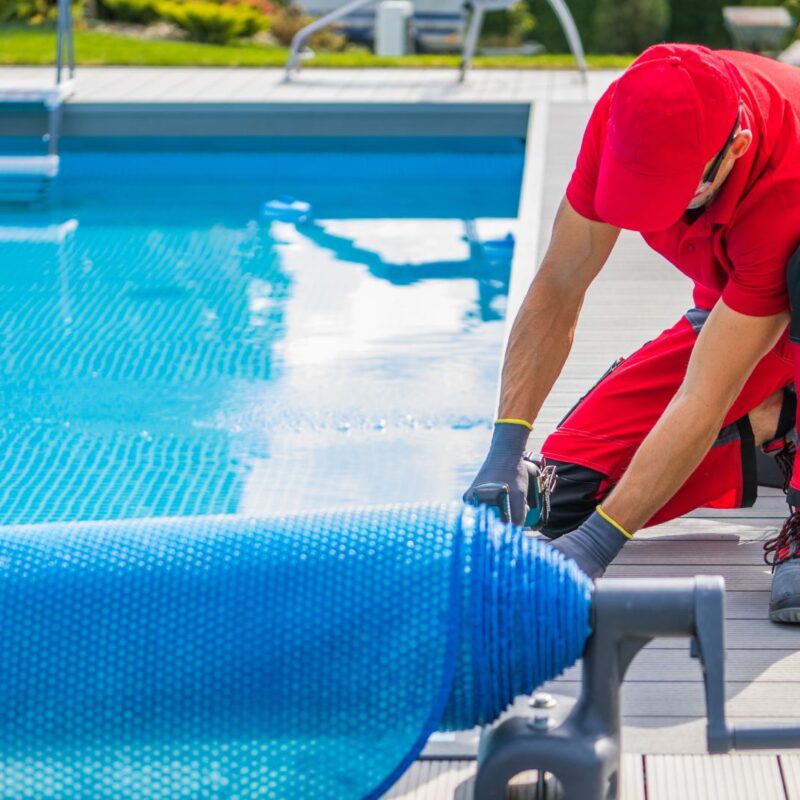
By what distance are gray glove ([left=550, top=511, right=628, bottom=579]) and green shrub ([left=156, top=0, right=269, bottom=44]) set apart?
9.34 m

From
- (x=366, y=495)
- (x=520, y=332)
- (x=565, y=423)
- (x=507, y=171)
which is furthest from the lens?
(x=507, y=171)

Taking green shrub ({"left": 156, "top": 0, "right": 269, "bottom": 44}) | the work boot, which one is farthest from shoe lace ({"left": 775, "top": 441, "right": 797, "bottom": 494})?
green shrub ({"left": 156, "top": 0, "right": 269, "bottom": 44})

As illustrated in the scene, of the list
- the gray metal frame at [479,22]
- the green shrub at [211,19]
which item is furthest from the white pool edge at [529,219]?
the green shrub at [211,19]

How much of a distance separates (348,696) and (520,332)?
1.18 metres

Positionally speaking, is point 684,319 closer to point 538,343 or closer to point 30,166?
point 538,343

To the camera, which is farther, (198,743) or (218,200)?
(218,200)

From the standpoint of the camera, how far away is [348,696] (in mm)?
1246

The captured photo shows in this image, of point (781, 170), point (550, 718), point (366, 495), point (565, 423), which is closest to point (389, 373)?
point (366, 495)

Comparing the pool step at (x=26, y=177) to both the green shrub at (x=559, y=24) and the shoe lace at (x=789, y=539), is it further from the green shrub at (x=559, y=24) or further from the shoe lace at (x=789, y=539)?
the green shrub at (x=559, y=24)

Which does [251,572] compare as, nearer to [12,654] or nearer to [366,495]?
[12,654]

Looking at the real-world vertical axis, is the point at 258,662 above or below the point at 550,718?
above

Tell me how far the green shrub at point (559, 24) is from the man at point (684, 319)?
1184 centimetres

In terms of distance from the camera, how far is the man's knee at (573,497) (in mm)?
2430

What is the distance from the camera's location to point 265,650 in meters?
1.23
